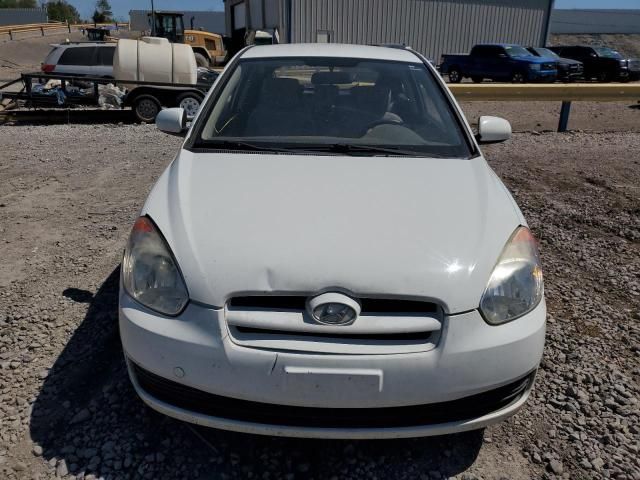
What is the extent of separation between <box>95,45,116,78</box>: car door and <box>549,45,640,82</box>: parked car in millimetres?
20204

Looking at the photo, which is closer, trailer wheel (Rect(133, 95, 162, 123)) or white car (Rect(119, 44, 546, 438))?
white car (Rect(119, 44, 546, 438))

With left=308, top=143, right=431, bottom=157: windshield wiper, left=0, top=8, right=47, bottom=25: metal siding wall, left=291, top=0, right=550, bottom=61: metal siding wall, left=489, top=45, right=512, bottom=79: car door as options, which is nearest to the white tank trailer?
left=308, top=143, right=431, bottom=157: windshield wiper

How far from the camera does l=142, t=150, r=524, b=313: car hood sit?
6.22 feet

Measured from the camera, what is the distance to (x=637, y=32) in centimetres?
5788

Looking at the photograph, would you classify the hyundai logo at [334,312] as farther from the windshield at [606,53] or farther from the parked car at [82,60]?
the windshield at [606,53]

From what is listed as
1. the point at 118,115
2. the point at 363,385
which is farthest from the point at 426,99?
the point at 118,115

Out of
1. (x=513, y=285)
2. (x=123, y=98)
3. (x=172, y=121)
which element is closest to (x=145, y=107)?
(x=123, y=98)

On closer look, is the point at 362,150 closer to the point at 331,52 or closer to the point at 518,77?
the point at 331,52

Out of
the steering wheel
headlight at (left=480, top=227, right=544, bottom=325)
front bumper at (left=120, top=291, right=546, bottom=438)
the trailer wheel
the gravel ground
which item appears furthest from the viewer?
the trailer wheel

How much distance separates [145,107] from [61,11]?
284 feet

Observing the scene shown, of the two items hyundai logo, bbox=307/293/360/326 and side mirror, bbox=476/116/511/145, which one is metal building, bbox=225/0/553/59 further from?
hyundai logo, bbox=307/293/360/326

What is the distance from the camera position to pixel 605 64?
23.1 meters

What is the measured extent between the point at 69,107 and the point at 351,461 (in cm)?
1199

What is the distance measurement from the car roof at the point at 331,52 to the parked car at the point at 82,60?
1060cm
